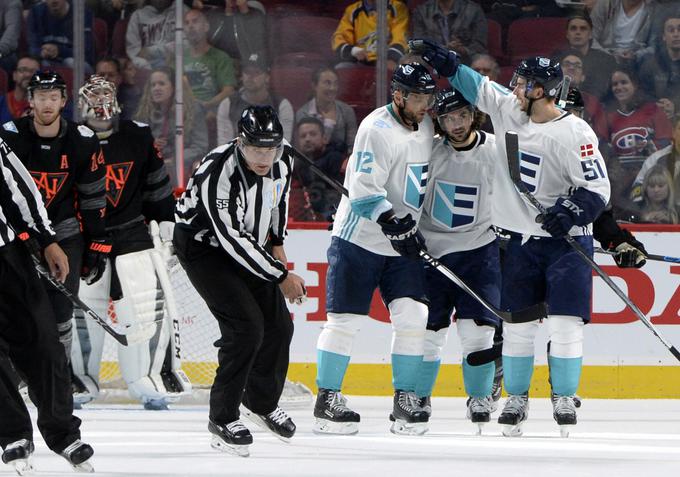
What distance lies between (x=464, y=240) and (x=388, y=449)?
3.04 ft

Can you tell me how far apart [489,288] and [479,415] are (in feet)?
1.48

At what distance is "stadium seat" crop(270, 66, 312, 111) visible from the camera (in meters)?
7.54

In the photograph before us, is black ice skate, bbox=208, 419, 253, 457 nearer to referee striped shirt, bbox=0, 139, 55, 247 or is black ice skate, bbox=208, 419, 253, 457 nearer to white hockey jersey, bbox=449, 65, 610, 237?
referee striped shirt, bbox=0, 139, 55, 247

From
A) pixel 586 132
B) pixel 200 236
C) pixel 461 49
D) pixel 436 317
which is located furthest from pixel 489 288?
pixel 461 49

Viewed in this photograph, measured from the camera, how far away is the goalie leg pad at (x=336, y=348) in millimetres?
5289

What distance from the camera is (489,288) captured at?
538 cm

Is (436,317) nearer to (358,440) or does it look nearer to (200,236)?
(358,440)

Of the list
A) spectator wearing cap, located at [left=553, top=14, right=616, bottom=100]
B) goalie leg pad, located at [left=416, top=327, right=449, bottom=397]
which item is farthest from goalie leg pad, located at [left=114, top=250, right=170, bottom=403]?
spectator wearing cap, located at [left=553, top=14, right=616, bottom=100]

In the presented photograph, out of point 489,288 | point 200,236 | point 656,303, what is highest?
point 200,236

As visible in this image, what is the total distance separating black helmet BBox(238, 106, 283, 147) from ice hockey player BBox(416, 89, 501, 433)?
94cm

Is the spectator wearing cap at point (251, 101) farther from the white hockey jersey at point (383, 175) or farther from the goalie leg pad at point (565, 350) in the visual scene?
the goalie leg pad at point (565, 350)

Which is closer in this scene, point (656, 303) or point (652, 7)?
point (656, 303)

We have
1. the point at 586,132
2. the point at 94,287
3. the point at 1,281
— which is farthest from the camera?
the point at 94,287

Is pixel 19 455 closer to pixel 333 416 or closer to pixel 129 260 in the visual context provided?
pixel 333 416
